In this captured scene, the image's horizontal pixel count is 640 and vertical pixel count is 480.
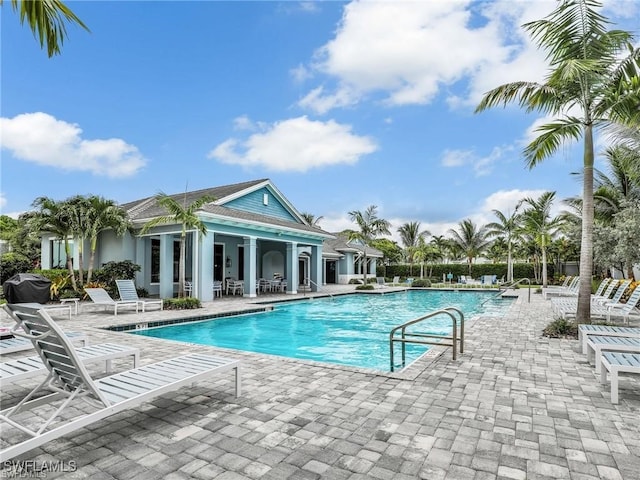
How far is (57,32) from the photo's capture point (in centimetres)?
464

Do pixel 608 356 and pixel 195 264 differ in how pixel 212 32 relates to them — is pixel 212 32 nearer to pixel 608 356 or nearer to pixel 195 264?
pixel 195 264

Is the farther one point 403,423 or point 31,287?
point 31,287

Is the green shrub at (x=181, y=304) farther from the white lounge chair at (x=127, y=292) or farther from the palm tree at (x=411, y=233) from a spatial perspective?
the palm tree at (x=411, y=233)

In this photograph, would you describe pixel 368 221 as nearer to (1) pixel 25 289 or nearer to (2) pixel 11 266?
(1) pixel 25 289

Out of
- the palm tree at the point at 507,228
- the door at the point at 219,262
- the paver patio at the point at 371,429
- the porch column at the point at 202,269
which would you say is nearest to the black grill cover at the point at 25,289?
the porch column at the point at 202,269

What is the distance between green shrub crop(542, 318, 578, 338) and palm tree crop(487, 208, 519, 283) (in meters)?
25.6

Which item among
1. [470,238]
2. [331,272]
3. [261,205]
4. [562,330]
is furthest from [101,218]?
[470,238]

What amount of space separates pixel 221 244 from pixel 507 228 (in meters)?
26.1

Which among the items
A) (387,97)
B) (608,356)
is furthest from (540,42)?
(387,97)

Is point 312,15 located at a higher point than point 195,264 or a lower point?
higher

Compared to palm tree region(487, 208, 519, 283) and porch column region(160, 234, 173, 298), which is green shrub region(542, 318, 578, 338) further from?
palm tree region(487, 208, 519, 283)

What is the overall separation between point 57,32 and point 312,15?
12.7 metres

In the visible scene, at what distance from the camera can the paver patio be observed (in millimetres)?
2875

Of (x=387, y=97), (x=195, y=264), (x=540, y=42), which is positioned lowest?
(x=195, y=264)
